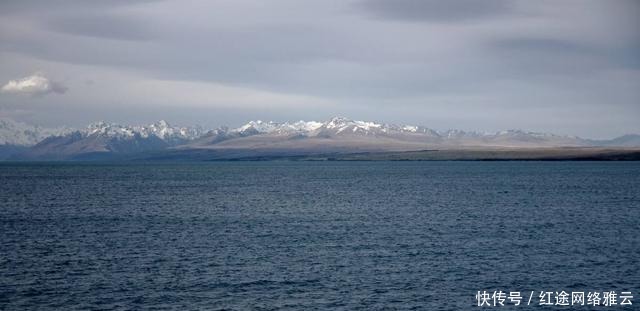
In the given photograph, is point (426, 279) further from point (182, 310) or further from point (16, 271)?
point (16, 271)

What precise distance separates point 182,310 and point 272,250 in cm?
1720

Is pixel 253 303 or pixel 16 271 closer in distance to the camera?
pixel 253 303

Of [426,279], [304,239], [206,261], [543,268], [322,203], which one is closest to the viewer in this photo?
[426,279]

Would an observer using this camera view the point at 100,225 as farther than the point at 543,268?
Yes

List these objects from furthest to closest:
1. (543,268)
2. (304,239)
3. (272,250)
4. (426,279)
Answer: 1. (304,239)
2. (272,250)
3. (543,268)
4. (426,279)

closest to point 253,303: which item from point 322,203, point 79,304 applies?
point 79,304

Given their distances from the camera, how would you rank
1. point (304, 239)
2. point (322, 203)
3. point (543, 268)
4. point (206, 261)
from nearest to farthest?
1. point (543, 268)
2. point (206, 261)
3. point (304, 239)
4. point (322, 203)

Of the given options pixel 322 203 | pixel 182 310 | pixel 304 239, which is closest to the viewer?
pixel 182 310

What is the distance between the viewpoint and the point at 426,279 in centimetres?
4028

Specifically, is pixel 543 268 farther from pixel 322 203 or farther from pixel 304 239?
pixel 322 203

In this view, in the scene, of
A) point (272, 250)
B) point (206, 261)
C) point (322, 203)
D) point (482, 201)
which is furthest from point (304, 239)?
point (482, 201)

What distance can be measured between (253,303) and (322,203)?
191 ft

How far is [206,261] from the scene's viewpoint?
46375 millimetres

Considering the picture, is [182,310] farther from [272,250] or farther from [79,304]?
[272,250]
